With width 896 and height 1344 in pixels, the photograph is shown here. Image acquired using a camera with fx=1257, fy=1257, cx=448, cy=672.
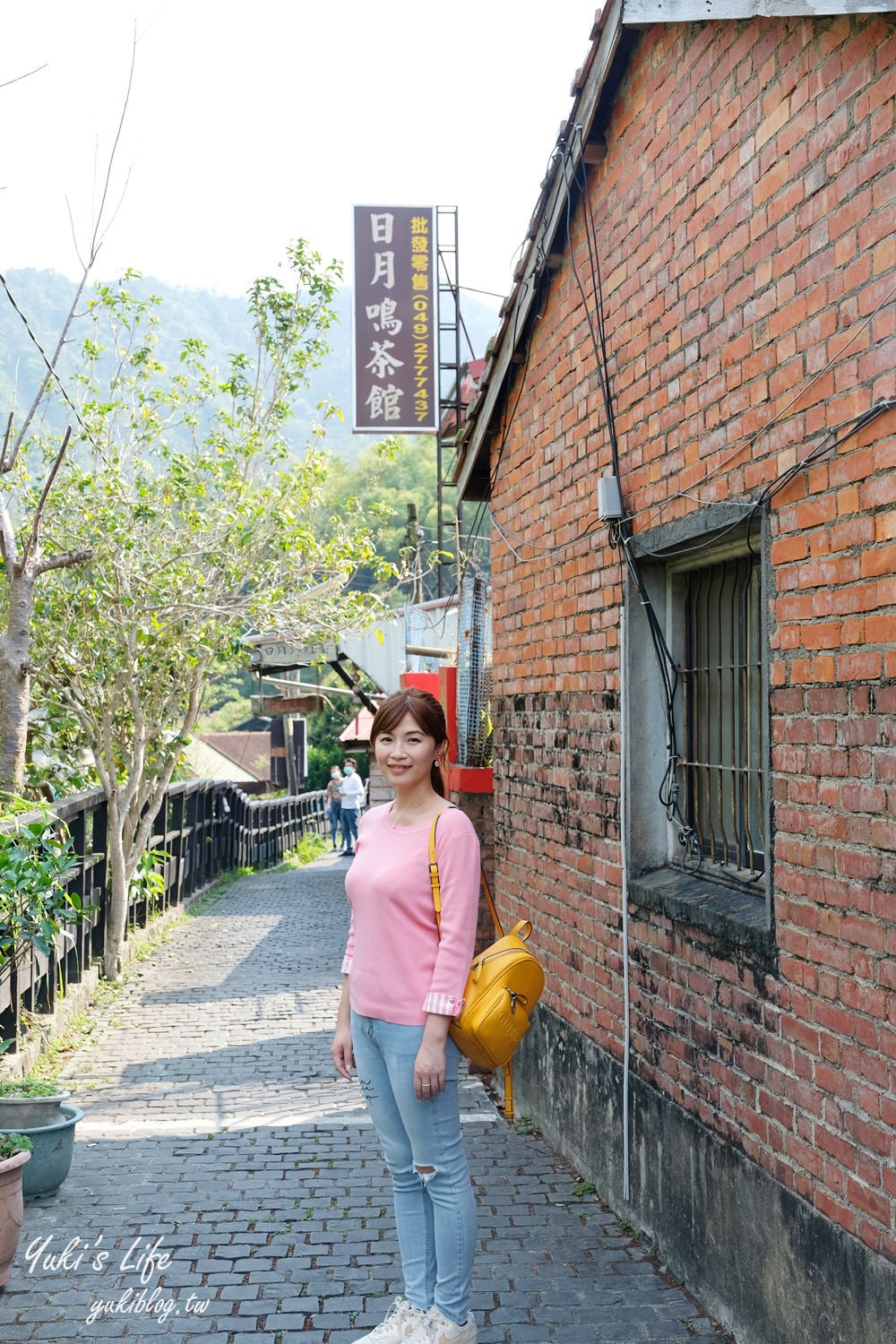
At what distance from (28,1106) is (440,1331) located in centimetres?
241

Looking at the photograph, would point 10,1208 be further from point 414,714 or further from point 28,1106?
point 414,714

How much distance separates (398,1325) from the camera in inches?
145

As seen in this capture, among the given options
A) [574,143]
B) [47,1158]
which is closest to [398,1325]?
[47,1158]

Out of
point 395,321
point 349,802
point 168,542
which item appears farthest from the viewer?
point 349,802

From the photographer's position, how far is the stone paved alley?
405 centimetres

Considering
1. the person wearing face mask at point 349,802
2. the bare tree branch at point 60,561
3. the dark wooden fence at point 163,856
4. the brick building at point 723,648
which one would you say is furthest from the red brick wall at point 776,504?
the person wearing face mask at point 349,802

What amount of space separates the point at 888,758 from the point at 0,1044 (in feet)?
13.2

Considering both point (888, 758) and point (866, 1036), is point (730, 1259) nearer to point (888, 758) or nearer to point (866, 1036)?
point (866, 1036)

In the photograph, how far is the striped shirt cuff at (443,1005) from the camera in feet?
11.4

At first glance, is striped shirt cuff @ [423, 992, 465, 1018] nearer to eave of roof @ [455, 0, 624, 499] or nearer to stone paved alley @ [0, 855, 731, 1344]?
stone paved alley @ [0, 855, 731, 1344]

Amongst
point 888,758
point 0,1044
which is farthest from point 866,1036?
point 0,1044

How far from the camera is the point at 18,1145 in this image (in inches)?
180

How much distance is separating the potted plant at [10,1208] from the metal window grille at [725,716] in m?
2.67

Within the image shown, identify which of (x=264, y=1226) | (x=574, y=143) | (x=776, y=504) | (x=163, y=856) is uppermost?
(x=574, y=143)
